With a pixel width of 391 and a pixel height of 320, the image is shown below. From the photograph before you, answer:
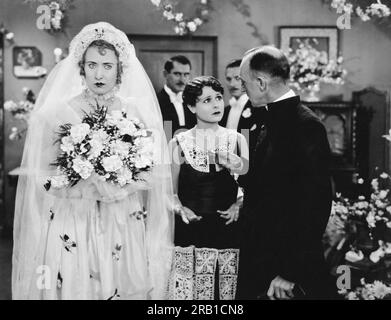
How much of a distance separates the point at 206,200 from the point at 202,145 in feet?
0.91

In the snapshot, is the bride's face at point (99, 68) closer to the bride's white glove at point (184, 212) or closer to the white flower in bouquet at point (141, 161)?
the white flower in bouquet at point (141, 161)

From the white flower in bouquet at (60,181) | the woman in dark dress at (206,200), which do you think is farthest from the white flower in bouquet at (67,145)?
the woman in dark dress at (206,200)

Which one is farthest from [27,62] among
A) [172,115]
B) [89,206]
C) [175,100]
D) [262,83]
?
[262,83]

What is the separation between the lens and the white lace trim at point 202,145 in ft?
Result: 8.07

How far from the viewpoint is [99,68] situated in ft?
7.64

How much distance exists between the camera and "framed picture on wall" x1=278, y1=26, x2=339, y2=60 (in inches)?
187

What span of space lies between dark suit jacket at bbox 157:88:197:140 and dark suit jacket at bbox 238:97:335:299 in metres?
1.01

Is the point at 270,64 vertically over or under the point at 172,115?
over

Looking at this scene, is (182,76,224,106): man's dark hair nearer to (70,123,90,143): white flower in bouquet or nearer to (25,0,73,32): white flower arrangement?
(70,123,90,143): white flower in bouquet

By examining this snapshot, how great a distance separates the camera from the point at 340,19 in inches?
165

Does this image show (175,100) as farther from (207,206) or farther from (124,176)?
(124,176)
